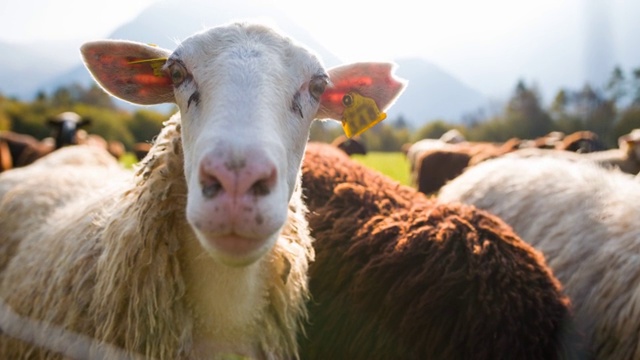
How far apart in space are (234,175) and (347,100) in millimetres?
1144

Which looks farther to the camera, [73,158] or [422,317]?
[73,158]

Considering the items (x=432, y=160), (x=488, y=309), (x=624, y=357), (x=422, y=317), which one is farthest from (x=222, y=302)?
(x=432, y=160)

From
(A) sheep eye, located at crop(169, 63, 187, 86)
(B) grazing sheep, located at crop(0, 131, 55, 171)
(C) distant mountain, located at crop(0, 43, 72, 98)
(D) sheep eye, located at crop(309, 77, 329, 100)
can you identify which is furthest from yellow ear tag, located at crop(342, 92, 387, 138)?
(B) grazing sheep, located at crop(0, 131, 55, 171)

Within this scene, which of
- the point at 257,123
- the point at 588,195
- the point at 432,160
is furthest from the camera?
the point at 432,160

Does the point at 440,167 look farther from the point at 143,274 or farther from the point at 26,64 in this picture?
the point at 143,274

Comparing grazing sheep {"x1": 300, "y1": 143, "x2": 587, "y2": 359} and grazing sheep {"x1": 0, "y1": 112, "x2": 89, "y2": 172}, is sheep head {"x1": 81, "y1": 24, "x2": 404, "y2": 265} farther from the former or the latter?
grazing sheep {"x1": 0, "y1": 112, "x2": 89, "y2": 172}

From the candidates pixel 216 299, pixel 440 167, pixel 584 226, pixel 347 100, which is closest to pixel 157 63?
pixel 347 100

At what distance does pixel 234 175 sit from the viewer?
5.41ft

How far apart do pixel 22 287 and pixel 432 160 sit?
882cm

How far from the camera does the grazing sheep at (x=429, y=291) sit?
2.62 metres

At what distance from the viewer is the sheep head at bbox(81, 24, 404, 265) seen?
1.69 m

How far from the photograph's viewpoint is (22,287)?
291 centimetres

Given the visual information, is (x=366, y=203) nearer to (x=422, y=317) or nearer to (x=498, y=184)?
(x=422, y=317)

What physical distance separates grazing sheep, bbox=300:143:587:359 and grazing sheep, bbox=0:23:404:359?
1.05 feet
